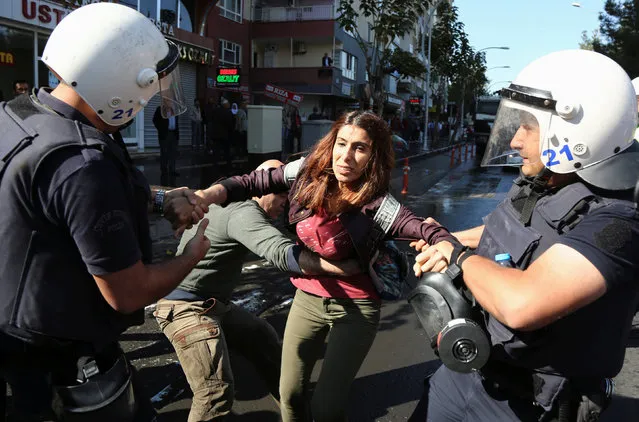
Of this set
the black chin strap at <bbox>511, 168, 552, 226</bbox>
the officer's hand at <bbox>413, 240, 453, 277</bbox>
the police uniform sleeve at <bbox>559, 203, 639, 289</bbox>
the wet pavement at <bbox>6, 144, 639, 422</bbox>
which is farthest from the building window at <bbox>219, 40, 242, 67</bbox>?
the police uniform sleeve at <bbox>559, 203, 639, 289</bbox>

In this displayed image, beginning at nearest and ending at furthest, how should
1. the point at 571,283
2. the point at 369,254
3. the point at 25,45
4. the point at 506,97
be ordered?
the point at 571,283
the point at 506,97
the point at 369,254
the point at 25,45

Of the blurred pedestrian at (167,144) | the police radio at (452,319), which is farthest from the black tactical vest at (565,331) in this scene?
the blurred pedestrian at (167,144)

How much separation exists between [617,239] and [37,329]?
5.59 ft

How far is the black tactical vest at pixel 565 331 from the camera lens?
158 centimetres

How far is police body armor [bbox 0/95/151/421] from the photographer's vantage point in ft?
4.86

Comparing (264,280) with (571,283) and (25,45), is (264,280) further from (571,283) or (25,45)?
(25,45)

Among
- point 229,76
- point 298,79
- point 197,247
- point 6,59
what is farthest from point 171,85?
point 298,79

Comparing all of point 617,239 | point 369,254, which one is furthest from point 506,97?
point 369,254

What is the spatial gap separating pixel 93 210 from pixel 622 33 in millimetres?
30158

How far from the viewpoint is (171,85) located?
2080mm

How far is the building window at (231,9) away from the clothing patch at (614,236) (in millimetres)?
29258

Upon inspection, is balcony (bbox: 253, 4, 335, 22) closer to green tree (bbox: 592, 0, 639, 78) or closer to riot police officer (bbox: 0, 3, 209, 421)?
green tree (bbox: 592, 0, 639, 78)

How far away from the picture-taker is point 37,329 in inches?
61.3

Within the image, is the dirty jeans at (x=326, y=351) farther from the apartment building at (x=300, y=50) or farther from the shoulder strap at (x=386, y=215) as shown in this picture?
the apartment building at (x=300, y=50)
